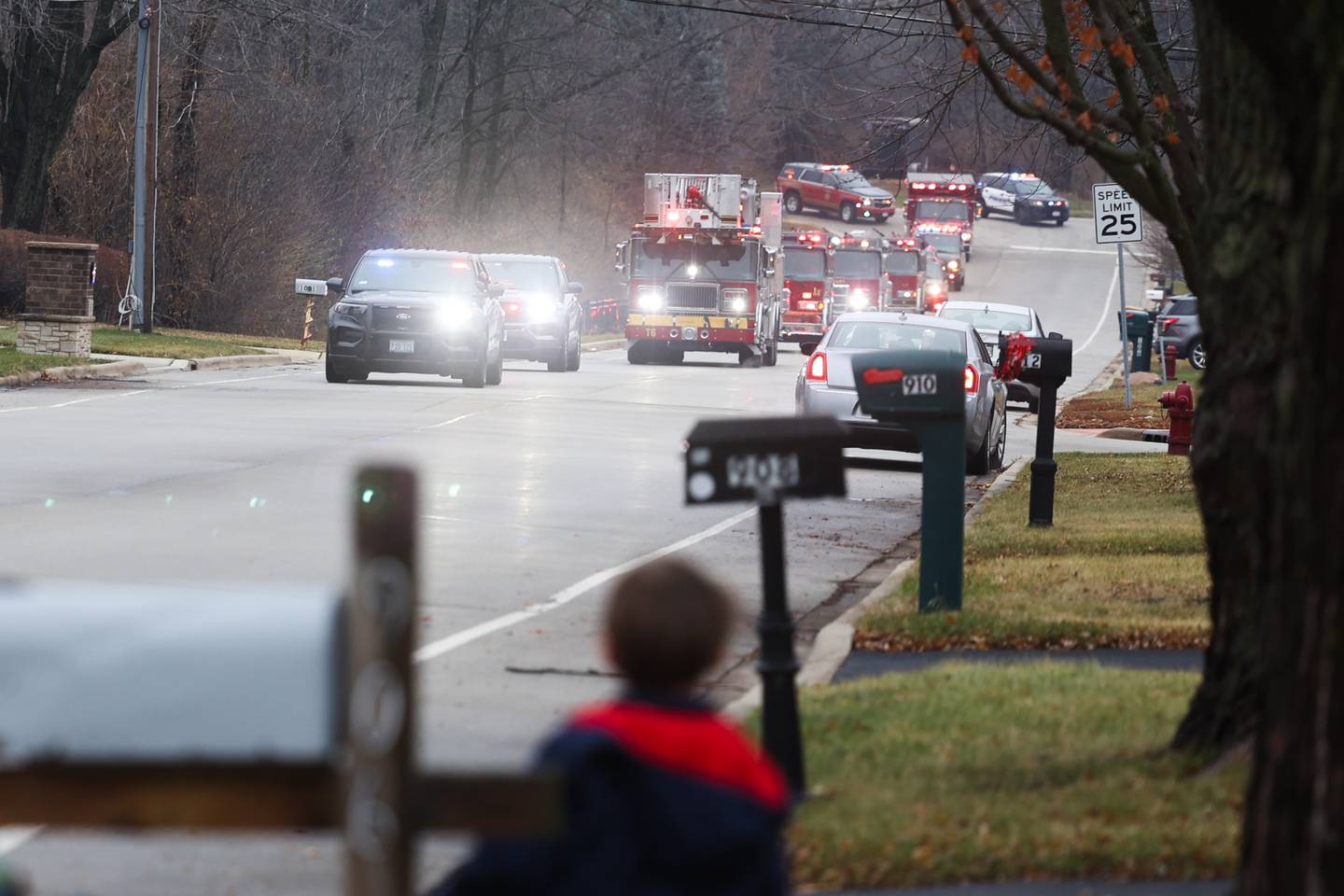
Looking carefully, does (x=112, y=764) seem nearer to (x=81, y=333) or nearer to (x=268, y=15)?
(x=81, y=333)

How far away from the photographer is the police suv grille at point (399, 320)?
29.8 meters

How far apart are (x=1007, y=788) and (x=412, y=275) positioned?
979 inches

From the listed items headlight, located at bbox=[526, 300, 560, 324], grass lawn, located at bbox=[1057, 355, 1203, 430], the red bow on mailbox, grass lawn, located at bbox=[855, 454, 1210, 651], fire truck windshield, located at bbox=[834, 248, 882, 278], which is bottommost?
grass lawn, located at bbox=[855, 454, 1210, 651]

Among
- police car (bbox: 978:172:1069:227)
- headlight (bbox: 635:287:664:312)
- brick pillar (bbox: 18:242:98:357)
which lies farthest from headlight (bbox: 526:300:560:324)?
police car (bbox: 978:172:1069:227)

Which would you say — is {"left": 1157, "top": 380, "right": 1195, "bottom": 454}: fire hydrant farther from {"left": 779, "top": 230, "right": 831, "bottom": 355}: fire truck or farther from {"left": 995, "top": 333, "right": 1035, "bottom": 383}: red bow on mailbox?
{"left": 779, "top": 230, "right": 831, "bottom": 355}: fire truck

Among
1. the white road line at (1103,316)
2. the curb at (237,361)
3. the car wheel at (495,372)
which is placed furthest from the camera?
the white road line at (1103,316)

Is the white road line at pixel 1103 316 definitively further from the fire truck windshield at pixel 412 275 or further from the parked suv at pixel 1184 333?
the fire truck windshield at pixel 412 275

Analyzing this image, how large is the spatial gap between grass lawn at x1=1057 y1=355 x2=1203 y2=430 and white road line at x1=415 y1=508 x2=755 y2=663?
12.6m

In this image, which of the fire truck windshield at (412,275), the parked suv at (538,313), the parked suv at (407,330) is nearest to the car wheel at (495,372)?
the parked suv at (407,330)

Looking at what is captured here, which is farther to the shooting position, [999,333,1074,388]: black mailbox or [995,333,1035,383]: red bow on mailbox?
[995,333,1035,383]: red bow on mailbox

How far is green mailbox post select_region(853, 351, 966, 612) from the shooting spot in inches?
434

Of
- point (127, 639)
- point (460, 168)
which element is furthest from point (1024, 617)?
point (460, 168)

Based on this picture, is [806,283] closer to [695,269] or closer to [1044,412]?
[695,269]

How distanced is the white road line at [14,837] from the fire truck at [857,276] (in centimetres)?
4930
